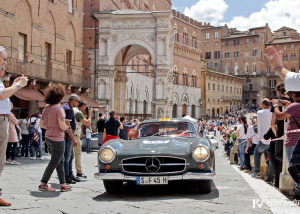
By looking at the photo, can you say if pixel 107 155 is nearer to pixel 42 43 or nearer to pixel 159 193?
pixel 159 193

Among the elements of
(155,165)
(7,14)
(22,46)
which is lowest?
(155,165)

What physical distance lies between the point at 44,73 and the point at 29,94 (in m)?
2.70

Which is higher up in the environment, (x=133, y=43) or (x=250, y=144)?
(x=133, y=43)

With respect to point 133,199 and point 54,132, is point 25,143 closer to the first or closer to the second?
point 54,132

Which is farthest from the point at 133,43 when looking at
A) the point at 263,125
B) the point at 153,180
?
the point at 153,180

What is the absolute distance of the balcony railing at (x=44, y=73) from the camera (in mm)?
17594

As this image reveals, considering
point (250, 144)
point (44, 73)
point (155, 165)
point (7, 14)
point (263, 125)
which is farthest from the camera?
point (44, 73)

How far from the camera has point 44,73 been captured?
20.7 metres

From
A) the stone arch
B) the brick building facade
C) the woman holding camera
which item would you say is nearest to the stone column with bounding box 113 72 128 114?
the brick building facade

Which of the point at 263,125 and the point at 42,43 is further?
the point at 42,43

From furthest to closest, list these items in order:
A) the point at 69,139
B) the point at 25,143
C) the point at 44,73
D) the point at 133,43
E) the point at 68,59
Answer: the point at 133,43, the point at 68,59, the point at 44,73, the point at 25,143, the point at 69,139

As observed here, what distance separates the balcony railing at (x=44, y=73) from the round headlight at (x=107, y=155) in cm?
1272

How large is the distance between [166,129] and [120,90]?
23.9 meters

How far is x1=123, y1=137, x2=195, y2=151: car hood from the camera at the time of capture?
5.72 meters
